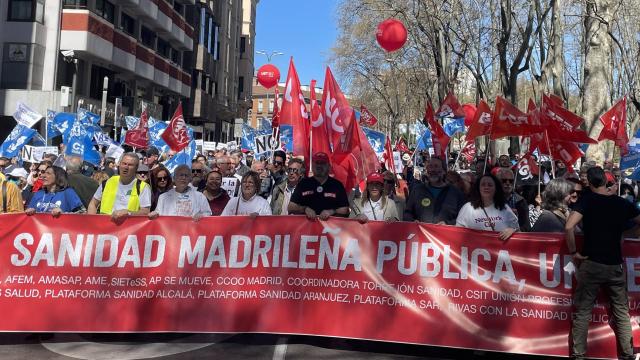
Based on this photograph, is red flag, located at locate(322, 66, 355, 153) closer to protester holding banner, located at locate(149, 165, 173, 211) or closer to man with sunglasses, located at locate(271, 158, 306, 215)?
man with sunglasses, located at locate(271, 158, 306, 215)

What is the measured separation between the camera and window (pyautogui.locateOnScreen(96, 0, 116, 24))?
29906mm

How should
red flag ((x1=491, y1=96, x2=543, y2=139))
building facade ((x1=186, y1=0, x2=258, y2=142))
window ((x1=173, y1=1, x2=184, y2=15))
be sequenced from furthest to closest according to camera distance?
building facade ((x1=186, y1=0, x2=258, y2=142))
window ((x1=173, y1=1, x2=184, y2=15))
red flag ((x1=491, y1=96, x2=543, y2=139))

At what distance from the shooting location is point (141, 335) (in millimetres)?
6074

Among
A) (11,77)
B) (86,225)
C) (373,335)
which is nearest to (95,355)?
(86,225)

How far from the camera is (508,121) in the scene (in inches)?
465

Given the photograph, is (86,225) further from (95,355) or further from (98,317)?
(95,355)

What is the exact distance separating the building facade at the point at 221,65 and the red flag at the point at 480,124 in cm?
3432

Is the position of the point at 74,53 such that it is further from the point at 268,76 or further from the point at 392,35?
the point at 392,35

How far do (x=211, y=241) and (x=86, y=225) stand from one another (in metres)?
1.16

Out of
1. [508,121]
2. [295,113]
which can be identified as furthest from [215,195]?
[508,121]

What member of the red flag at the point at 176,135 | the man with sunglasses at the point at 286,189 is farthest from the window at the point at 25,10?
the man with sunglasses at the point at 286,189

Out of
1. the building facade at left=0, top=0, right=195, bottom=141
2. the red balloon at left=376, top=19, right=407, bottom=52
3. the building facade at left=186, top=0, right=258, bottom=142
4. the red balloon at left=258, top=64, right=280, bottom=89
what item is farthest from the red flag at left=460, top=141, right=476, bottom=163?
the building facade at left=186, top=0, right=258, bottom=142

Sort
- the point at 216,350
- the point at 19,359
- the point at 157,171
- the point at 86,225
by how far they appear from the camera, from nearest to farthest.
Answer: the point at 19,359 < the point at 216,350 < the point at 86,225 < the point at 157,171

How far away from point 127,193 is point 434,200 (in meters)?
3.27
